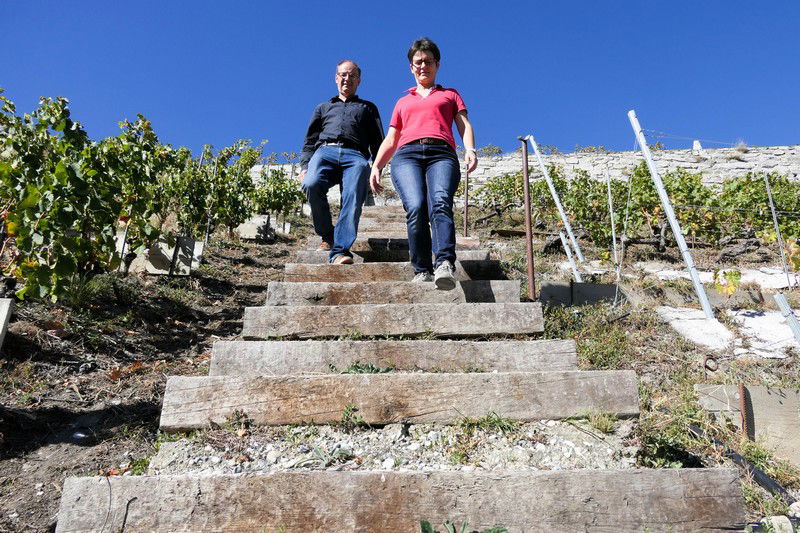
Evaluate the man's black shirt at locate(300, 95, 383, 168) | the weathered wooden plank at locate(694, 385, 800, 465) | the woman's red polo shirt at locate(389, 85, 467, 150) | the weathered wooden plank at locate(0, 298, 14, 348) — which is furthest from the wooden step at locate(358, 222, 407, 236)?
the weathered wooden plank at locate(694, 385, 800, 465)

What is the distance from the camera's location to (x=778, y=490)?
6.51 ft

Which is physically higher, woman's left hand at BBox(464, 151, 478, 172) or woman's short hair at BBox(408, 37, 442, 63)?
woman's short hair at BBox(408, 37, 442, 63)

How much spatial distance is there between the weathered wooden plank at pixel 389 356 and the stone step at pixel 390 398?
0.31 m

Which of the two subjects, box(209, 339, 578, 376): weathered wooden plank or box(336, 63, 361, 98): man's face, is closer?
box(209, 339, 578, 376): weathered wooden plank

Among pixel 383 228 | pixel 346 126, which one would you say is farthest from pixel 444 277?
pixel 383 228

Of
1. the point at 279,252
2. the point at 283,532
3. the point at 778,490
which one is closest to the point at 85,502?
the point at 283,532

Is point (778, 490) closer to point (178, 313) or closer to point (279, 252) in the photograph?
point (178, 313)

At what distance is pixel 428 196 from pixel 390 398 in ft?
4.93

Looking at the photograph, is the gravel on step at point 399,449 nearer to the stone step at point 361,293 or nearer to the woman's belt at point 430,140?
the stone step at point 361,293

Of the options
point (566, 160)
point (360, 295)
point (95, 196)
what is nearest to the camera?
point (360, 295)

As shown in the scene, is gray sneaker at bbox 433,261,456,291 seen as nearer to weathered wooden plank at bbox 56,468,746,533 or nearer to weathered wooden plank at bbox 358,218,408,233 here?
weathered wooden plank at bbox 56,468,746,533

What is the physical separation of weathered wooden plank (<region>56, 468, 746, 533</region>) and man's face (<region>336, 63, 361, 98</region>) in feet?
10.7

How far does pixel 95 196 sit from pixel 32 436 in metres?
1.85

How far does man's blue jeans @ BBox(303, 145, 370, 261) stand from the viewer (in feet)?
11.9
